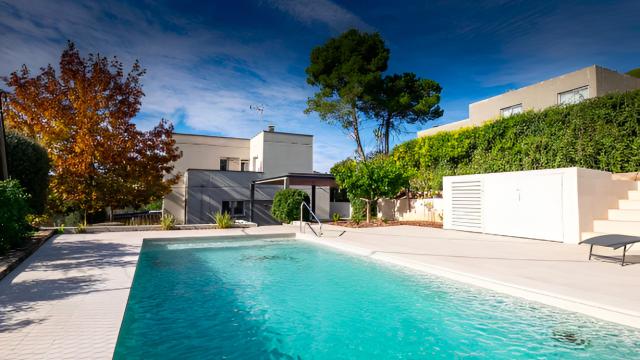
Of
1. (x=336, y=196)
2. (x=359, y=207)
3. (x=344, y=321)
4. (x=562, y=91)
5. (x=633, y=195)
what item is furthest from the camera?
(x=336, y=196)

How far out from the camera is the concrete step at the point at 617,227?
9023 mm

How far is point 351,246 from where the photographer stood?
9867mm

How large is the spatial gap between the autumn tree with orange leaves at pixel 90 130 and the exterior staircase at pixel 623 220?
59.8 ft

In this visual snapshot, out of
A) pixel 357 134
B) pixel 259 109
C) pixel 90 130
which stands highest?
pixel 259 109

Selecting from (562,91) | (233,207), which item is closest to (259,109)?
(233,207)

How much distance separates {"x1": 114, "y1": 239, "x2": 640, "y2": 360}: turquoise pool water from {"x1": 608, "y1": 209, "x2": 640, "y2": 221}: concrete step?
7.26 meters

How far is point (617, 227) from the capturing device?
9.30 meters

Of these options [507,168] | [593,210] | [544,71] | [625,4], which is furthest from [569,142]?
[544,71]

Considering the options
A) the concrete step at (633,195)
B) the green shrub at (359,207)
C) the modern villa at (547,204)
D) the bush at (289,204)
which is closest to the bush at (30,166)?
the bush at (289,204)

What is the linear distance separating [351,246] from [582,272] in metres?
5.39

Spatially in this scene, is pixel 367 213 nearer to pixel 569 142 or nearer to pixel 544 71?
pixel 569 142

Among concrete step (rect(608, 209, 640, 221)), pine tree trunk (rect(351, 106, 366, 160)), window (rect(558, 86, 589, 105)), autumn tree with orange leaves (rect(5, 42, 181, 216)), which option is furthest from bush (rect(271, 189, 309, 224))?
window (rect(558, 86, 589, 105))

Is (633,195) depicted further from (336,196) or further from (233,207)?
(233,207)

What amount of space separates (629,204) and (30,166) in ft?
62.1
